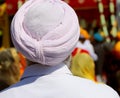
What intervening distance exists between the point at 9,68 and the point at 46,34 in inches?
88.3

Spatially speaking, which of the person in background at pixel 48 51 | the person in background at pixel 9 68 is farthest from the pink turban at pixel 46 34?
the person in background at pixel 9 68

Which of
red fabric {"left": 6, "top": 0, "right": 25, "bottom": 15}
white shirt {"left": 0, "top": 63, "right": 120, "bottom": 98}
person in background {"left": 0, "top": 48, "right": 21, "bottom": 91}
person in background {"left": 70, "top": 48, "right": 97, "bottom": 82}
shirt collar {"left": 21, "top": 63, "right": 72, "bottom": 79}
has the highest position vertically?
shirt collar {"left": 21, "top": 63, "right": 72, "bottom": 79}

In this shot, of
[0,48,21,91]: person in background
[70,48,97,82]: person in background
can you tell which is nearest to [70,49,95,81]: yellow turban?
[70,48,97,82]: person in background

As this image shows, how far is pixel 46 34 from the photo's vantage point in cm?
179

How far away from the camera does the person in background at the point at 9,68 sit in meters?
3.77

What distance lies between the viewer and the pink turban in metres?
1.79

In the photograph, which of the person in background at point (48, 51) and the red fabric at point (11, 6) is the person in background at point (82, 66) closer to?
the person in background at point (48, 51)

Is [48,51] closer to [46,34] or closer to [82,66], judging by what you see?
[46,34]

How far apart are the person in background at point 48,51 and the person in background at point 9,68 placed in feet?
5.99

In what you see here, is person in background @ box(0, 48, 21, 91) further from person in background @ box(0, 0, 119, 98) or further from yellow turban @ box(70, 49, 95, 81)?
person in background @ box(0, 0, 119, 98)

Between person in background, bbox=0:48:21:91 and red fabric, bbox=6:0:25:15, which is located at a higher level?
person in background, bbox=0:48:21:91

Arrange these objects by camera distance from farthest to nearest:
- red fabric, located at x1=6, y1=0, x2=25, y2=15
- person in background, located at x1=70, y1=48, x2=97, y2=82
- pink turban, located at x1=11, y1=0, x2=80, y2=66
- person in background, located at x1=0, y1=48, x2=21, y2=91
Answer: red fabric, located at x1=6, y1=0, x2=25, y2=15 → person in background, located at x1=70, y1=48, x2=97, y2=82 → person in background, located at x1=0, y1=48, x2=21, y2=91 → pink turban, located at x1=11, y1=0, x2=80, y2=66

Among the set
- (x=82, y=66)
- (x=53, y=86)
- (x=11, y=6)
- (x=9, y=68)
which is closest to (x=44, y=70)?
(x=53, y=86)

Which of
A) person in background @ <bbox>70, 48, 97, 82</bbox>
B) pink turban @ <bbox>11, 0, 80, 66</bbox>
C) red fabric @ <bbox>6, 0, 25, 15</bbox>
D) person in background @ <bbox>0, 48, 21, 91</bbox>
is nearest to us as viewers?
pink turban @ <bbox>11, 0, 80, 66</bbox>
